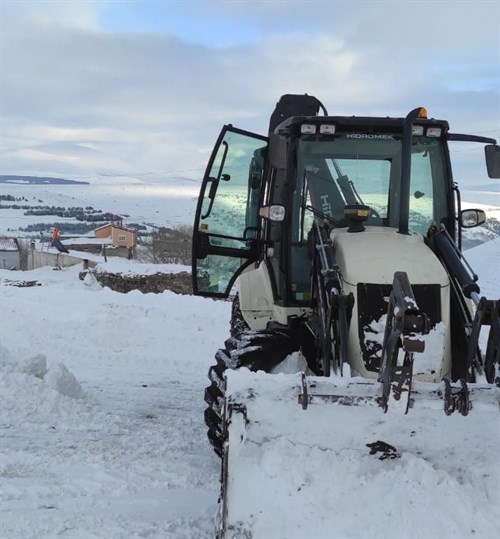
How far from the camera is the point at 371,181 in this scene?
14.7ft

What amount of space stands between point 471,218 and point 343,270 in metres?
1.27

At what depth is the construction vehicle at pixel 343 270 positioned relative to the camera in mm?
3041

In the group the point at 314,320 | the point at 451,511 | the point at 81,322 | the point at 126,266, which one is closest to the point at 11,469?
the point at 314,320

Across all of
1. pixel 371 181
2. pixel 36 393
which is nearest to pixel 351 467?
pixel 371 181

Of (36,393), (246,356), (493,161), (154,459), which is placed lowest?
(154,459)

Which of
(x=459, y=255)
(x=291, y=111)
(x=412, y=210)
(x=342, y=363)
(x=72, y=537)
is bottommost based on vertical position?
(x=72, y=537)

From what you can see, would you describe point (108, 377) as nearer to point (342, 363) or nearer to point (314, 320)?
point (314, 320)

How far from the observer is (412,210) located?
14.5ft

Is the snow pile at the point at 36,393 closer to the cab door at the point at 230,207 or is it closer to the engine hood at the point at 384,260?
the cab door at the point at 230,207

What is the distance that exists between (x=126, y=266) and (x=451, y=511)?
21.0 m

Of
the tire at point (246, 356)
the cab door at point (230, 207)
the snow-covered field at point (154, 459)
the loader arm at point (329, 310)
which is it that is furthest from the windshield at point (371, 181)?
the snow-covered field at point (154, 459)

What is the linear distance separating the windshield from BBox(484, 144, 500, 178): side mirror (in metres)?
0.46

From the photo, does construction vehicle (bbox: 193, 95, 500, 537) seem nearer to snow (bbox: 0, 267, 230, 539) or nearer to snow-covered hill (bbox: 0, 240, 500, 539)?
snow-covered hill (bbox: 0, 240, 500, 539)

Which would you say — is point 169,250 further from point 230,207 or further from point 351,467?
point 351,467
